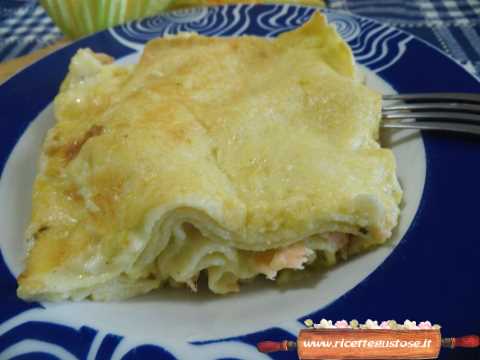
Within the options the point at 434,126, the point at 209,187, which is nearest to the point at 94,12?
the point at 209,187

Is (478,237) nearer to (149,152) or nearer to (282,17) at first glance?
(149,152)

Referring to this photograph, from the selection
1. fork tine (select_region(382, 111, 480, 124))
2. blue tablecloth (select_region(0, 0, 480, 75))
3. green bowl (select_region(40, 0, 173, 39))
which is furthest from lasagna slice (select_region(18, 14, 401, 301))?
blue tablecloth (select_region(0, 0, 480, 75))

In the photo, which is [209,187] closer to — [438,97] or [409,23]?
[438,97]

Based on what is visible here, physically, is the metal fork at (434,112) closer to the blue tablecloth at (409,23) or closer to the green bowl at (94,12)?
the blue tablecloth at (409,23)

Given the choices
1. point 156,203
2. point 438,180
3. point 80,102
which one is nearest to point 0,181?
point 80,102

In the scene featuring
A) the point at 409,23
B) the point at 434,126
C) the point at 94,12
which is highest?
the point at 94,12

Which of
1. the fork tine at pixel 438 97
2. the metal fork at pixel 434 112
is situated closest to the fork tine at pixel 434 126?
the metal fork at pixel 434 112

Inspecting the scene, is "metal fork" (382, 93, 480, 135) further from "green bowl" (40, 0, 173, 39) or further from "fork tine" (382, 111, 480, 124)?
"green bowl" (40, 0, 173, 39)
